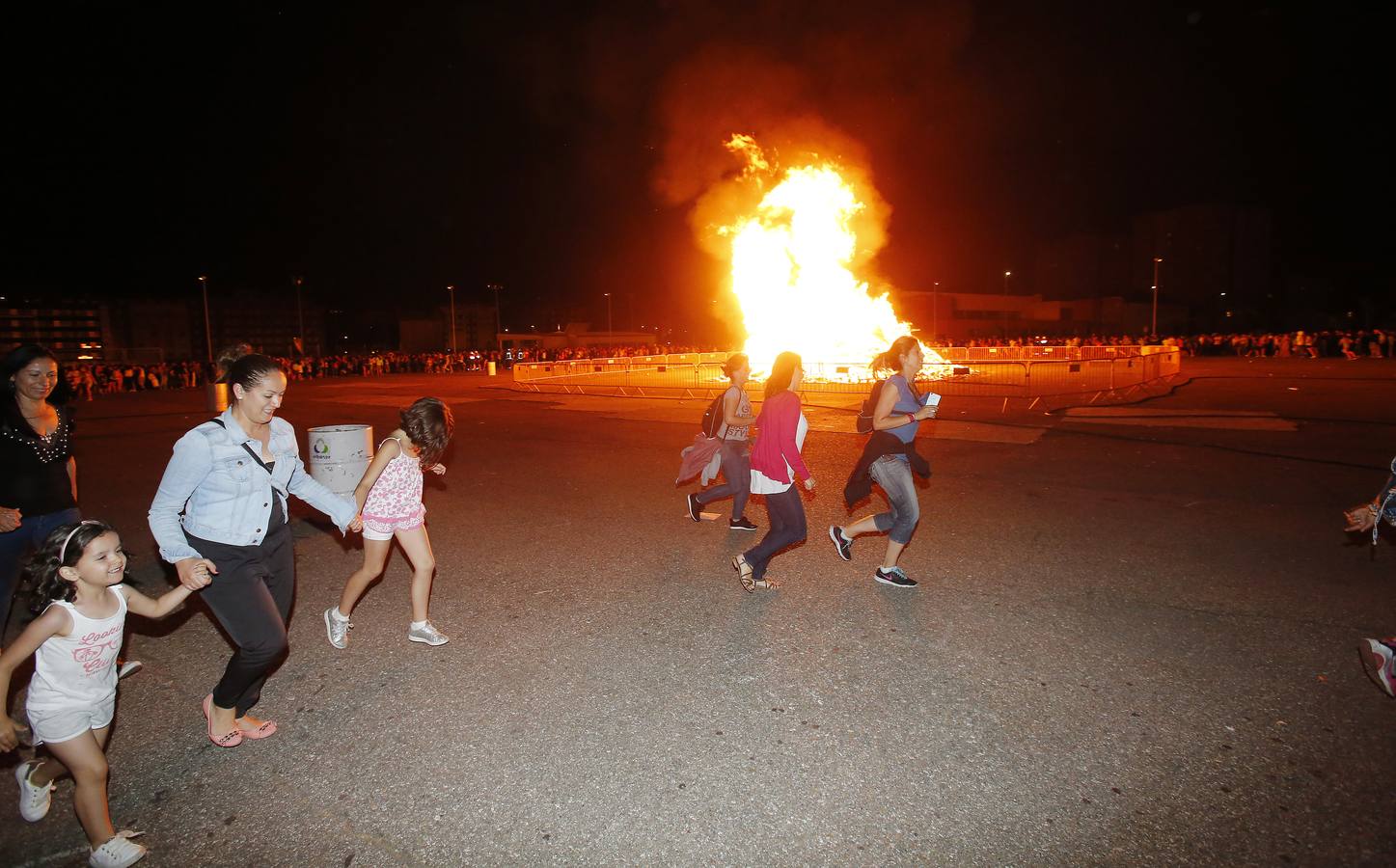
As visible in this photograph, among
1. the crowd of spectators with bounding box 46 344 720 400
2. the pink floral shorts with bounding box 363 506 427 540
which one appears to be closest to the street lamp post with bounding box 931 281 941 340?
the crowd of spectators with bounding box 46 344 720 400

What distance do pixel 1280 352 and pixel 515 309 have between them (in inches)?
2827

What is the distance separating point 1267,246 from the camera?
3329 inches

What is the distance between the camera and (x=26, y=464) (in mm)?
3873

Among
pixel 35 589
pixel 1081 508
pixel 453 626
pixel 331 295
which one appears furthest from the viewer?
pixel 331 295

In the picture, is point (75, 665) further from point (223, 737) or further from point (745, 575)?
point (745, 575)

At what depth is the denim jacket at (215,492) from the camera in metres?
3.04

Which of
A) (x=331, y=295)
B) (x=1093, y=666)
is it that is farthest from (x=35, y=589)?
(x=331, y=295)

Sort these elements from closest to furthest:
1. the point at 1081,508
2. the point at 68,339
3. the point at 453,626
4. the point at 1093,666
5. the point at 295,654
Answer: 1. the point at 1093,666
2. the point at 295,654
3. the point at 453,626
4. the point at 1081,508
5. the point at 68,339

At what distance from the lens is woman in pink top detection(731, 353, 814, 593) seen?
5.04m

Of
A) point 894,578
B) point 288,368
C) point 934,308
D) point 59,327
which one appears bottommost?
point 894,578

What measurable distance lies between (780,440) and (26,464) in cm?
424

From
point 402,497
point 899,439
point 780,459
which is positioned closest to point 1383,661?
point 899,439

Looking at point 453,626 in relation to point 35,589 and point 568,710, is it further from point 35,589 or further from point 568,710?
point 35,589

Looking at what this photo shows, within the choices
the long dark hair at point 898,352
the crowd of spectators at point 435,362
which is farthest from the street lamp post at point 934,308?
the long dark hair at point 898,352
